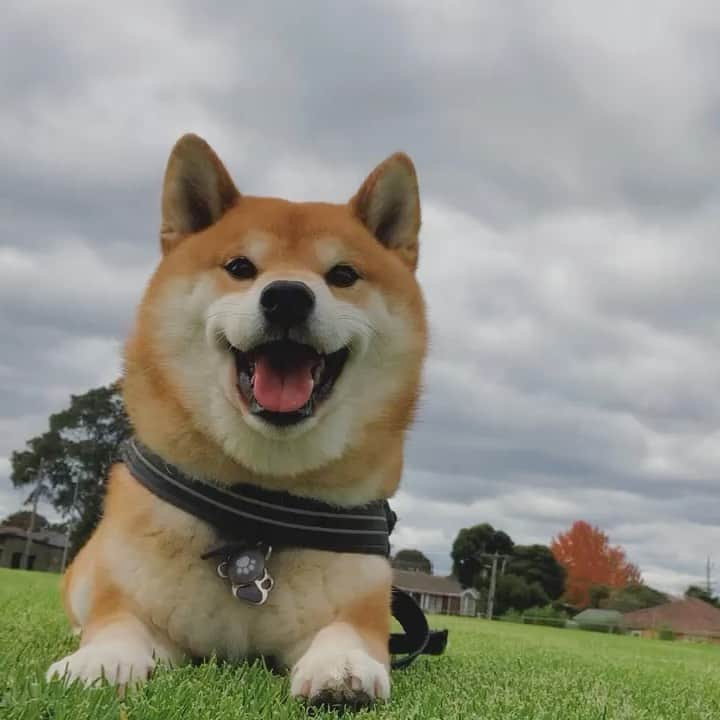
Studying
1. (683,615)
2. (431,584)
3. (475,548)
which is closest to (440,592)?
(431,584)

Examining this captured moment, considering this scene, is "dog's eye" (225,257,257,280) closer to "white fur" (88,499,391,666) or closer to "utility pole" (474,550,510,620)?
"white fur" (88,499,391,666)

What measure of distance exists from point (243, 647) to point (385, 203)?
1.86m

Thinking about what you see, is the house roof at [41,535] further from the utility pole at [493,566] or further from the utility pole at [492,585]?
the utility pole at [492,585]

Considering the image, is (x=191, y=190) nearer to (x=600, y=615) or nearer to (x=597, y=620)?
(x=597, y=620)

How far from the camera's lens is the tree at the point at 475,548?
2643 inches

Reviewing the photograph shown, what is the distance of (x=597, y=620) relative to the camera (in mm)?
48969

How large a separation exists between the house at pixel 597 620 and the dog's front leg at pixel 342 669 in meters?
40.3

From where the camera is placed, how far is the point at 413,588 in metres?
72.1

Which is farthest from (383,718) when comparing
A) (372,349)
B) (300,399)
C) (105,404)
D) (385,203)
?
(105,404)

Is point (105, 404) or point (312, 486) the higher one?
point (105, 404)

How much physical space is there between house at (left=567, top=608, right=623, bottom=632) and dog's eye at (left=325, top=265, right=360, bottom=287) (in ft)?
132

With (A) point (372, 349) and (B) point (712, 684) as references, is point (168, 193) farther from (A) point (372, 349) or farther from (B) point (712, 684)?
(B) point (712, 684)

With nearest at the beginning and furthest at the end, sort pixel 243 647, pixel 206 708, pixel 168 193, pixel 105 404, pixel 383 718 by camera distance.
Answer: pixel 206 708 → pixel 383 718 → pixel 243 647 → pixel 168 193 → pixel 105 404

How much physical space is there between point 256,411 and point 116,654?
0.85m
